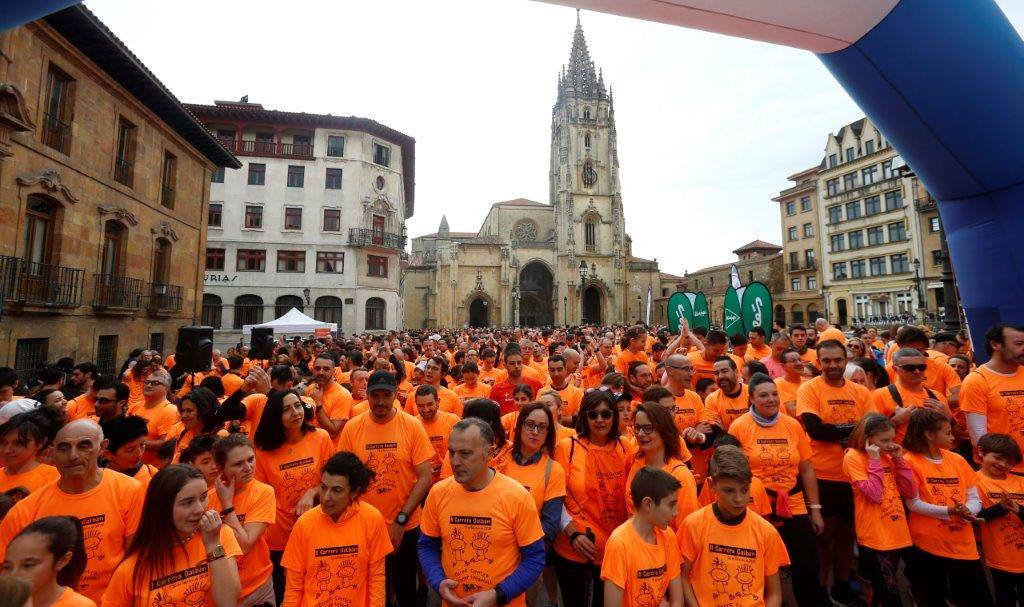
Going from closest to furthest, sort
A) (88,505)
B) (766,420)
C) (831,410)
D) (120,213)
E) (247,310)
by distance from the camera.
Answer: (88,505) → (766,420) → (831,410) → (120,213) → (247,310)

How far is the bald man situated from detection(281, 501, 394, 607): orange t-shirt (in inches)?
42.0

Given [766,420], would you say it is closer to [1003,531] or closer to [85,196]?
[1003,531]

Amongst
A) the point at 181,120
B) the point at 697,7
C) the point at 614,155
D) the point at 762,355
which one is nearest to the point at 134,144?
the point at 181,120

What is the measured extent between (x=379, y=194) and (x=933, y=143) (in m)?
30.9

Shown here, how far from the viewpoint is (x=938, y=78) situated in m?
3.49

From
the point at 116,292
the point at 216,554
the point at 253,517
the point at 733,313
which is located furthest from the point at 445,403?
the point at 116,292

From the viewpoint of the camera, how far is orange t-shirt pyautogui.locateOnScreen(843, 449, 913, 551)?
356 cm

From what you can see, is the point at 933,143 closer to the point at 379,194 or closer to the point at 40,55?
the point at 40,55

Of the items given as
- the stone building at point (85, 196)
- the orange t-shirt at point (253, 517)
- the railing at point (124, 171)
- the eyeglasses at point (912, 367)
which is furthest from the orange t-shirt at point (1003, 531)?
the railing at point (124, 171)

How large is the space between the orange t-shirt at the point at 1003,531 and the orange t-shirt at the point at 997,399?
68 cm

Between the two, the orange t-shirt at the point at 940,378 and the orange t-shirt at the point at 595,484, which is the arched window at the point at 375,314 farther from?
the orange t-shirt at the point at 940,378

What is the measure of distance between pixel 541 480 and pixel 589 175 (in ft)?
188

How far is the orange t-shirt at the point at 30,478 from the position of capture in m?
3.23

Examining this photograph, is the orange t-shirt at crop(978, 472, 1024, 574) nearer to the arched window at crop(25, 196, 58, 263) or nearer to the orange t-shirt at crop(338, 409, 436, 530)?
the orange t-shirt at crop(338, 409, 436, 530)
